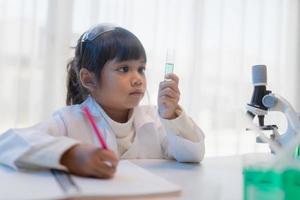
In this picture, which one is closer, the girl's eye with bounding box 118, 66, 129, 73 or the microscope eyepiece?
the microscope eyepiece

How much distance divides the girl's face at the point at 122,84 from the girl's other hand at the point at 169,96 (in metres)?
0.10

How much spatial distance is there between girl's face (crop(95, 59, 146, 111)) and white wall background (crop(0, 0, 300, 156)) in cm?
A: 77

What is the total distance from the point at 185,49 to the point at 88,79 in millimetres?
1069

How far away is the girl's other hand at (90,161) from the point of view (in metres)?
0.58

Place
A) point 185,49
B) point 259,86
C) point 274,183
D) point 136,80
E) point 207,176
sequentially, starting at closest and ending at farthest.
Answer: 1. point 274,183
2. point 207,176
3. point 259,86
4. point 136,80
5. point 185,49

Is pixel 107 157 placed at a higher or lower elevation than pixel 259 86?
lower

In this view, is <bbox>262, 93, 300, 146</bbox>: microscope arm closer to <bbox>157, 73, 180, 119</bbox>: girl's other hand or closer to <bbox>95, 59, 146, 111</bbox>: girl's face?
<bbox>157, 73, 180, 119</bbox>: girl's other hand

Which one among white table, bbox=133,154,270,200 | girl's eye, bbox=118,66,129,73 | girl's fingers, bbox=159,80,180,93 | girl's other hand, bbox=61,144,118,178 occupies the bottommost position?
white table, bbox=133,154,270,200

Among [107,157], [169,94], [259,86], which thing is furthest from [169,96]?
[107,157]

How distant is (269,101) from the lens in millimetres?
823

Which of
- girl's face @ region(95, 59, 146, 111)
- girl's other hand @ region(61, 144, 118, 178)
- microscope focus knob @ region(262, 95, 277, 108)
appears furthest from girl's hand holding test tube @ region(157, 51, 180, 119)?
girl's other hand @ region(61, 144, 118, 178)

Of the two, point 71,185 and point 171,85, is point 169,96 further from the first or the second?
point 71,185

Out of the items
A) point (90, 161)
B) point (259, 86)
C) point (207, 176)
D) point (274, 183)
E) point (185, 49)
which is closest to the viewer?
point (274, 183)

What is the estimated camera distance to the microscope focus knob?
0.82m
